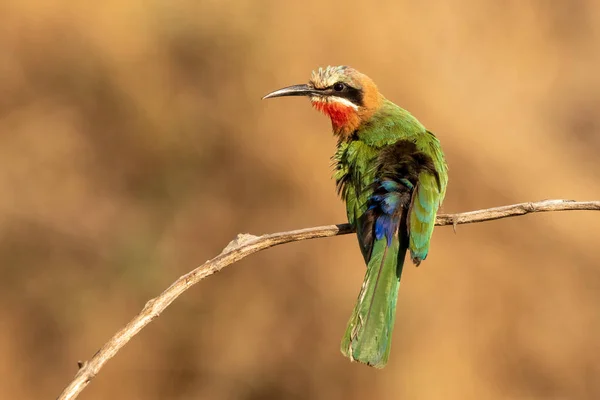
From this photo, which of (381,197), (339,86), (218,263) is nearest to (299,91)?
(339,86)

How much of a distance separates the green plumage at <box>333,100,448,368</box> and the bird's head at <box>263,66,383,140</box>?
307mm

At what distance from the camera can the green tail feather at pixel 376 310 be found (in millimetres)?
2787

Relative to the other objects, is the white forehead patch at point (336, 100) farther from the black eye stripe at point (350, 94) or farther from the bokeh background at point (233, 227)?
the bokeh background at point (233, 227)

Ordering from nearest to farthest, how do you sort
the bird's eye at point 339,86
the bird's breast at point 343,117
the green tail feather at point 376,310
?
the green tail feather at point 376,310 → the bird's breast at point 343,117 → the bird's eye at point 339,86

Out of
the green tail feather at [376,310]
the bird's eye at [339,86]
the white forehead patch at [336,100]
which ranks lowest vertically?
the green tail feather at [376,310]

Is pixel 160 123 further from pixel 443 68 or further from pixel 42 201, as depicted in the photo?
pixel 443 68

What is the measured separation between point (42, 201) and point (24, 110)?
2.61 ft

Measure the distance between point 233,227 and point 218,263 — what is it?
4.40 metres

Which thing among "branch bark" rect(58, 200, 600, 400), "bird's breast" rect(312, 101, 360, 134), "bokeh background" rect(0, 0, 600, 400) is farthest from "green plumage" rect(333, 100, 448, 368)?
"bokeh background" rect(0, 0, 600, 400)

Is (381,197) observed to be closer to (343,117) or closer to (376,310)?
(376,310)

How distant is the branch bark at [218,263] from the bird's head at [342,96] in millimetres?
782

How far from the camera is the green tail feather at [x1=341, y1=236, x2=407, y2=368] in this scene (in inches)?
110

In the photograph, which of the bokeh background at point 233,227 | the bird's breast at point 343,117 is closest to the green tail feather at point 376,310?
the bird's breast at point 343,117

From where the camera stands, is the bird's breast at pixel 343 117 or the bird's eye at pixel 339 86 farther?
the bird's eye at pixel 339 86
